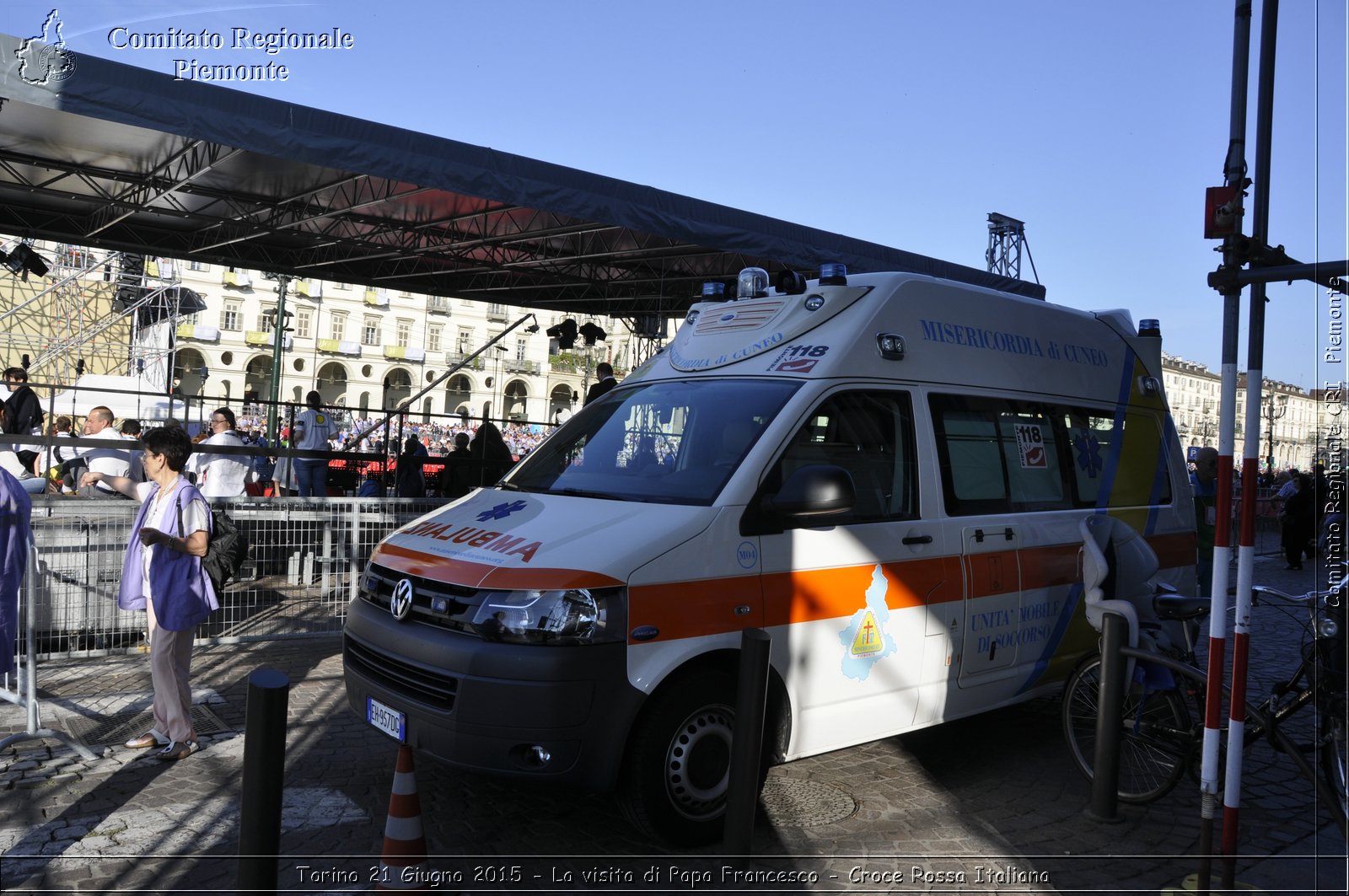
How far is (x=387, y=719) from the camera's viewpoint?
13.9 feet

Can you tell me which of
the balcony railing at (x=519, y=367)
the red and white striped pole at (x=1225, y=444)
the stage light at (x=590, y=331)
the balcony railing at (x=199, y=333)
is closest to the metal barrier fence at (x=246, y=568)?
the red and white striped pole at (x=1225, y=444)

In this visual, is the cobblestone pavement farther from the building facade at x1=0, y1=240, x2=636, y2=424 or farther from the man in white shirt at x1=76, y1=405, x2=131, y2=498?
the building facade at x1=0, y1=240, x2=636, y2=424

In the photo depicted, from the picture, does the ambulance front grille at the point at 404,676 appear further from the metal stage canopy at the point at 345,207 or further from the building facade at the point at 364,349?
the building facade at the point at 364,349

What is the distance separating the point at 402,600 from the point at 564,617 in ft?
2.83

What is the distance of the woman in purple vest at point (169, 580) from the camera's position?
5.10 m

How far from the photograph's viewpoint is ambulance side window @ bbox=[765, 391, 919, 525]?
4598 mm

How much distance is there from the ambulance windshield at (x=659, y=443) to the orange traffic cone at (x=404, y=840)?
4.96 ft

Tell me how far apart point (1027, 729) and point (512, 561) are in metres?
3.96

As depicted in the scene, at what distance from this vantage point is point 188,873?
389 cm

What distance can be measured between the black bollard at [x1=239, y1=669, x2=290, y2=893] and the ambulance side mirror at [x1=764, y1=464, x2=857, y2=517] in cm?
221

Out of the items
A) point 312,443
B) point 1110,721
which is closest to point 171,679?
point 1110,721

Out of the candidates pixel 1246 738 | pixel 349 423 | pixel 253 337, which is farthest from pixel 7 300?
pixel 1246 738

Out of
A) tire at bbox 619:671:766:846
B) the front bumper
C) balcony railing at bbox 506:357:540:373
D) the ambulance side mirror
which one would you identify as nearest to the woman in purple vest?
the front bumper

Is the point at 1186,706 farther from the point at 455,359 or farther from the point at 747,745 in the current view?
the point at 455,359
